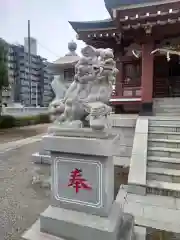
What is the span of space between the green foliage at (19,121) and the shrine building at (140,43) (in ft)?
34.6

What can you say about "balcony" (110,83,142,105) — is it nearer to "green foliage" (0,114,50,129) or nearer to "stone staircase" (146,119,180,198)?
"stone staircase" (146,119,180,198)

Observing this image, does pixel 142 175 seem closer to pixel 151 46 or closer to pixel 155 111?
pixel 155 111

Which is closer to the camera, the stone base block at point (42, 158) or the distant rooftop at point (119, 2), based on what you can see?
the stone base block at point (42, 158)

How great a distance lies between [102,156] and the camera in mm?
2221

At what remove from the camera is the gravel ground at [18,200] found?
3.04 m

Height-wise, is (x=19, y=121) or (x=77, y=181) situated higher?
(x=77, y=181)

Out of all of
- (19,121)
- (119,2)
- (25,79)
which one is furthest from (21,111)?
(25,79)

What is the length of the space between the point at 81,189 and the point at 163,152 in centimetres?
327

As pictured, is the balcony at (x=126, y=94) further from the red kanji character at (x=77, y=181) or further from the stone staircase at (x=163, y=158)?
the red kanji character at (x=77, y=181)

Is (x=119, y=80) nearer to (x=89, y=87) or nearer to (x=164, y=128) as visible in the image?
(x=164, y=128)

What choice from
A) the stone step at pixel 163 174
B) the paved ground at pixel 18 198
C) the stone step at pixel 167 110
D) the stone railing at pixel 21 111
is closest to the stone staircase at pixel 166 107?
the stone step at pixel 167 110

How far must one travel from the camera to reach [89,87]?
259 centimetres

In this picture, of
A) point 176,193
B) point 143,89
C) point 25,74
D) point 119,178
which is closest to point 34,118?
point 143,89

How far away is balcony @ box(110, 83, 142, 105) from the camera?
872 centimetres
